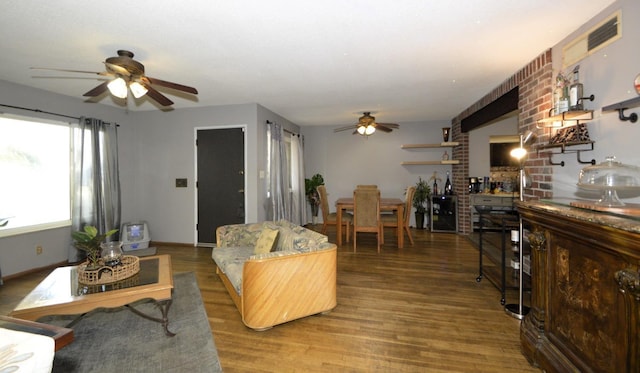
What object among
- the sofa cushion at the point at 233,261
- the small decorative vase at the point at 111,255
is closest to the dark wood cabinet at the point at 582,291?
the sofa cushion at the point at 233,261

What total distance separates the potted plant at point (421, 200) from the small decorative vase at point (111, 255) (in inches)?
212

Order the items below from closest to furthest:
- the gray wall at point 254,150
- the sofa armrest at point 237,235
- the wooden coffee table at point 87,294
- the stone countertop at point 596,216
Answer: the stone countertop at point 596,216 → the wooden coffee table at point 87,294 → the gray wall at point 254,150 → the sofa armrest at point 237,235

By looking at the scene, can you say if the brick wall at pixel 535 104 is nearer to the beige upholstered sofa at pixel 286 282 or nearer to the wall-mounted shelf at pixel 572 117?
the wall-mounted shelf at pixel 572 117

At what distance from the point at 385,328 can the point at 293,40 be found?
2567 mm

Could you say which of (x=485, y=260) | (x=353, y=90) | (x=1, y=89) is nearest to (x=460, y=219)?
(x=485, y=260)

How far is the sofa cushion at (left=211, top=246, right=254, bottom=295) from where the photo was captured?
97.7 inches

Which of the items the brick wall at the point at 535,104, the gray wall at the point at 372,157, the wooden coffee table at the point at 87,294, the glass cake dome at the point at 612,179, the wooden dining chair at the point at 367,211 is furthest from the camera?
the gray wall at the point at 372,157

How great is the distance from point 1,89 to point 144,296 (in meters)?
3.58

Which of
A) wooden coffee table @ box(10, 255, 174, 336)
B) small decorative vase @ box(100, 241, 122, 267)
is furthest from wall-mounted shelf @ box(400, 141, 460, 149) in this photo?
small decorative vase @ box(100, 241, 122, 267)

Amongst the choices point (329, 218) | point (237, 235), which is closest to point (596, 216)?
point (237, 235)

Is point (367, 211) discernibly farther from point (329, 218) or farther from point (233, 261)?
point (233, 261)

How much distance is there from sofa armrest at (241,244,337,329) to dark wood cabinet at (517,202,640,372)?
150 cm

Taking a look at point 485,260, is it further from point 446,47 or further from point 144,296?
point 144,296

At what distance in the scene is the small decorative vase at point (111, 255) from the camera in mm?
2346
